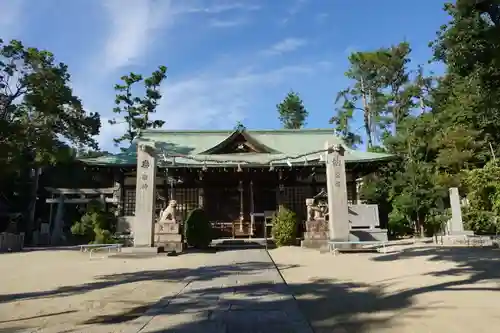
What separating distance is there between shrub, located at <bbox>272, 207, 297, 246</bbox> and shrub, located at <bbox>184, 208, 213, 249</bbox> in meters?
2.80

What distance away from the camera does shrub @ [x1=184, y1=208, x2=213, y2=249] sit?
15023mm

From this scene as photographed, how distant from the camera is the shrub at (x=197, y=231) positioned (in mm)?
15023

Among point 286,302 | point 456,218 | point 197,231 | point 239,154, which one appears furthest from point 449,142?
point 286,302

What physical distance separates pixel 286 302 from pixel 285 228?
35.3 ft

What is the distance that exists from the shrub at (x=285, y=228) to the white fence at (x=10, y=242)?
11927mm

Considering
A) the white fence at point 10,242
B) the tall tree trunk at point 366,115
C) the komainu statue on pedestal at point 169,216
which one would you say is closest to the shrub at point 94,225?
the white fence at point 10,242

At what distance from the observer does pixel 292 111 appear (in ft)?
174

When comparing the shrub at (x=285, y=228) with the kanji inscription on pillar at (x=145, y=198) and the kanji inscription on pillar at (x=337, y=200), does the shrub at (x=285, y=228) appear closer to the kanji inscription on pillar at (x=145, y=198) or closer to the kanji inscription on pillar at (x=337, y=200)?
the kanji inscription on pillar at (x=337, y=200)

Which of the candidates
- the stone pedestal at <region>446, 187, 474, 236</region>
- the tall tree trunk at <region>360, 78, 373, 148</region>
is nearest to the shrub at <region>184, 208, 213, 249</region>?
the stone pedestal at <region>446, 187, 474, 236</region>

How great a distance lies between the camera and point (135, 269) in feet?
30.7

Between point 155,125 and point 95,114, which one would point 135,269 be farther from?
point 155,125

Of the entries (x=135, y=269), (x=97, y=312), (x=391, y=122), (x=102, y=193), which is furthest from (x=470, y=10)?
(x=391, y=122)

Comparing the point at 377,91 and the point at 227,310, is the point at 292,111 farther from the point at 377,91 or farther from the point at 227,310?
the point at 227,310

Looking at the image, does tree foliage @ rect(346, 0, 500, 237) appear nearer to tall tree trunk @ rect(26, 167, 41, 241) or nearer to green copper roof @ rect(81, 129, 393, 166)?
green copper roof @ rect(81, 129, 393, 166)
